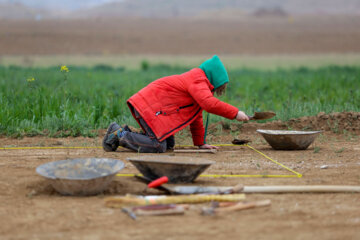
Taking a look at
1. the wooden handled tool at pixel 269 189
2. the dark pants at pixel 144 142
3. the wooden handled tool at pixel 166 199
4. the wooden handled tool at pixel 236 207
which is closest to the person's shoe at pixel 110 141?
the dark pants at pixel 144 142

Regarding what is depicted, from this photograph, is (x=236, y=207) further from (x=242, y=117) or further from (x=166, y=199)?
(x=242, y=117)

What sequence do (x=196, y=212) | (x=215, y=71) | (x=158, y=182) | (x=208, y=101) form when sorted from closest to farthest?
(x=196, y=212) < (x=158, y=182) < (x=208, y=101) < (x=215, y=71)

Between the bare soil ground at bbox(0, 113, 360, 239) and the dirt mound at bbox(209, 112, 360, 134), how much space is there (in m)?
1.71

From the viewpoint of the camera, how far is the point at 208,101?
4.55 metres

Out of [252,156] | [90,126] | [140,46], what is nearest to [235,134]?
[252,156]

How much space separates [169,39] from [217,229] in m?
41.7

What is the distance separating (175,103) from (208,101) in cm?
38

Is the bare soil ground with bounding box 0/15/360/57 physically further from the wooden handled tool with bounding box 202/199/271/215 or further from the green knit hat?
the wooden handled tool with bounding box 202/199/271/215

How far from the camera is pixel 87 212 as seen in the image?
291cm

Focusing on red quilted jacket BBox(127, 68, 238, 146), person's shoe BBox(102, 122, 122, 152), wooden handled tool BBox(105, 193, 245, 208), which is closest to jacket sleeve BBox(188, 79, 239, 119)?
red quilted jacket BBox(127, 68, 238, 146)

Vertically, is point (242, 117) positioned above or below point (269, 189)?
above

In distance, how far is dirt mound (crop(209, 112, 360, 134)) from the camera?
6.24 m

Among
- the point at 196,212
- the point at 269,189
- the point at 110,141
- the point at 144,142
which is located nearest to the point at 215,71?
the point at 144,142

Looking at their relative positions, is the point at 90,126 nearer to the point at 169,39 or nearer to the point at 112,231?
the point at 112,231
